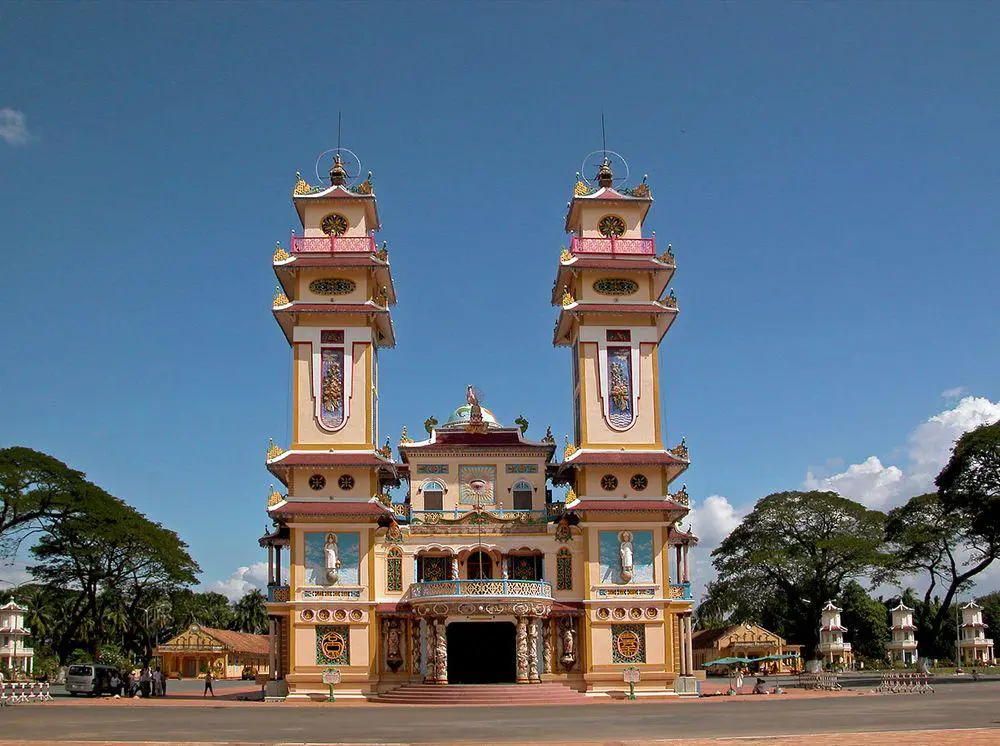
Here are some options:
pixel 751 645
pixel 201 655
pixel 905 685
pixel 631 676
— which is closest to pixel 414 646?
pixel 631 676

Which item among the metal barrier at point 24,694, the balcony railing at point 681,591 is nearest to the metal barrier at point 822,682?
the balcony railing at point 681,591

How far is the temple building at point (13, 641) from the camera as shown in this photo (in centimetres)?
6494

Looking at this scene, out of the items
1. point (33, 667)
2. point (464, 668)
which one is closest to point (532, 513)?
point (464, 668)

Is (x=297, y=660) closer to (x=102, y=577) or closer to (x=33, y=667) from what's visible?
(x=102, y=577)

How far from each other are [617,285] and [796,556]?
105 feet

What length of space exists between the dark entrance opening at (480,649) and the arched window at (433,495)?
489 cm

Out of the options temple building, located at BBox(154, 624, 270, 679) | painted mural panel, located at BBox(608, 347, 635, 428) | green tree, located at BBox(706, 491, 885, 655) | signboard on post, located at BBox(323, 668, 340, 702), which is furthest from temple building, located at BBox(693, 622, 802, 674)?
signboard on post, located at BBox(323, 668, 340, 702)

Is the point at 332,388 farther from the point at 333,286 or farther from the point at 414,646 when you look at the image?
the point at 414,646

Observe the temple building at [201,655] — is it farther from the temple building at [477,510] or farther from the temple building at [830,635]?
the temple building at [830,635]

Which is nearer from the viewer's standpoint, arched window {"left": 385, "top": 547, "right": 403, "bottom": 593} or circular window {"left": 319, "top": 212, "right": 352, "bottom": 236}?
arched window {"left": 385, "top": 547, "right": 403, "bottom": 593}

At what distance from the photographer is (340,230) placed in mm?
47938

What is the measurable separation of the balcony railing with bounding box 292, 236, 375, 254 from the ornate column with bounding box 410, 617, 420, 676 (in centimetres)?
1535

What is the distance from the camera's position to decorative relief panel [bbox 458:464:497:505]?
46688mm

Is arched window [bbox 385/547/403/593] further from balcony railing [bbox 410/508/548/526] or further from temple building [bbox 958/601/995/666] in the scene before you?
temple building [bbox 958/601/995/666]
